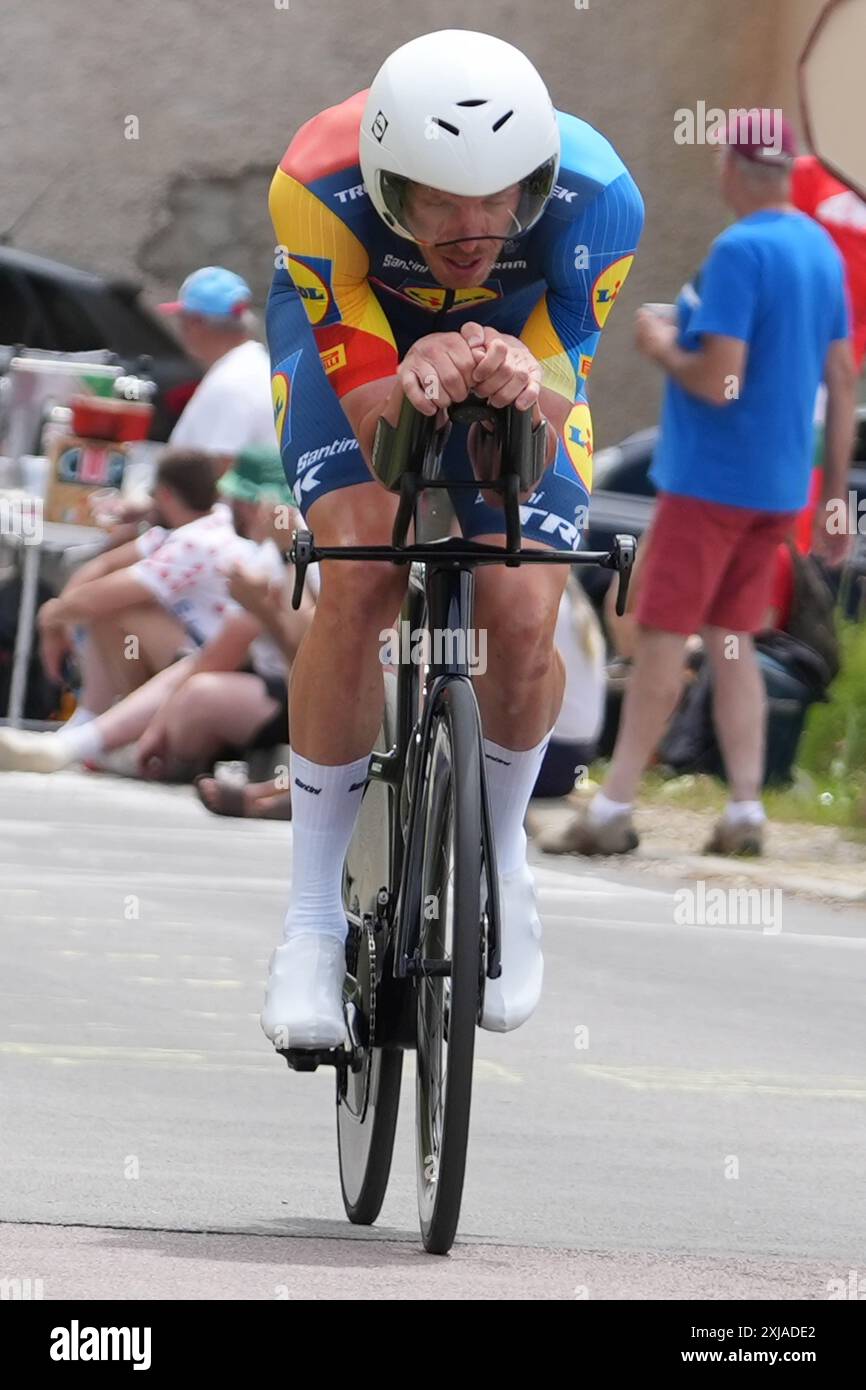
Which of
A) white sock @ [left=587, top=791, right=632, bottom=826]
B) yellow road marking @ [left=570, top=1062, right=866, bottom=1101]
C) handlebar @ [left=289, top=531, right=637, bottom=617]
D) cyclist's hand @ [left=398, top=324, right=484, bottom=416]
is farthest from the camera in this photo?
white sock @ [left=587, top=791, right=632, bottom=826]

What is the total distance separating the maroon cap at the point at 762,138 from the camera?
30.6ft

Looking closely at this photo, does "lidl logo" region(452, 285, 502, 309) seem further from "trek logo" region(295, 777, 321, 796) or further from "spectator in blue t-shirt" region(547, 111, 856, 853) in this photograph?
"spectator in blue t-shirt" region(547, 111, 856, 853)

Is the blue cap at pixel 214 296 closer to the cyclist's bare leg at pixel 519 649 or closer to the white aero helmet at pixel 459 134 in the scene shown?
the cyclist's bare leg at pixel 519 649

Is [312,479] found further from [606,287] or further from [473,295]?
[606,287]

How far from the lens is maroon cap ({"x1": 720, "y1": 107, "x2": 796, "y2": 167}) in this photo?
9.33m

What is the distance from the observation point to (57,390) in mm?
12828

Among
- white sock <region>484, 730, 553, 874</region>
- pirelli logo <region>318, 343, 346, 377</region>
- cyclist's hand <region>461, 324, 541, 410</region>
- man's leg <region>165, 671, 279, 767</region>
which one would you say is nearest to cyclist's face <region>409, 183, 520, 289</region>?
cyclist's hand <region>461, 324, 541, 410</region>

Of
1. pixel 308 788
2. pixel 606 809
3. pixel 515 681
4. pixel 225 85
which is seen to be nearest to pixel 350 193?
pixel 515 681

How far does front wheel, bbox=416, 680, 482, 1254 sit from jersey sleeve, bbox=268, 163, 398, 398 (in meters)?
0.58

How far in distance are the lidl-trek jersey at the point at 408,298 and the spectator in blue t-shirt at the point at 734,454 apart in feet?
14.5

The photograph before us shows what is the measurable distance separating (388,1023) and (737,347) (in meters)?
5.01

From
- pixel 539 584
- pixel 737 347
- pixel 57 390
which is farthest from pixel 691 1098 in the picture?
pixel 57 390
